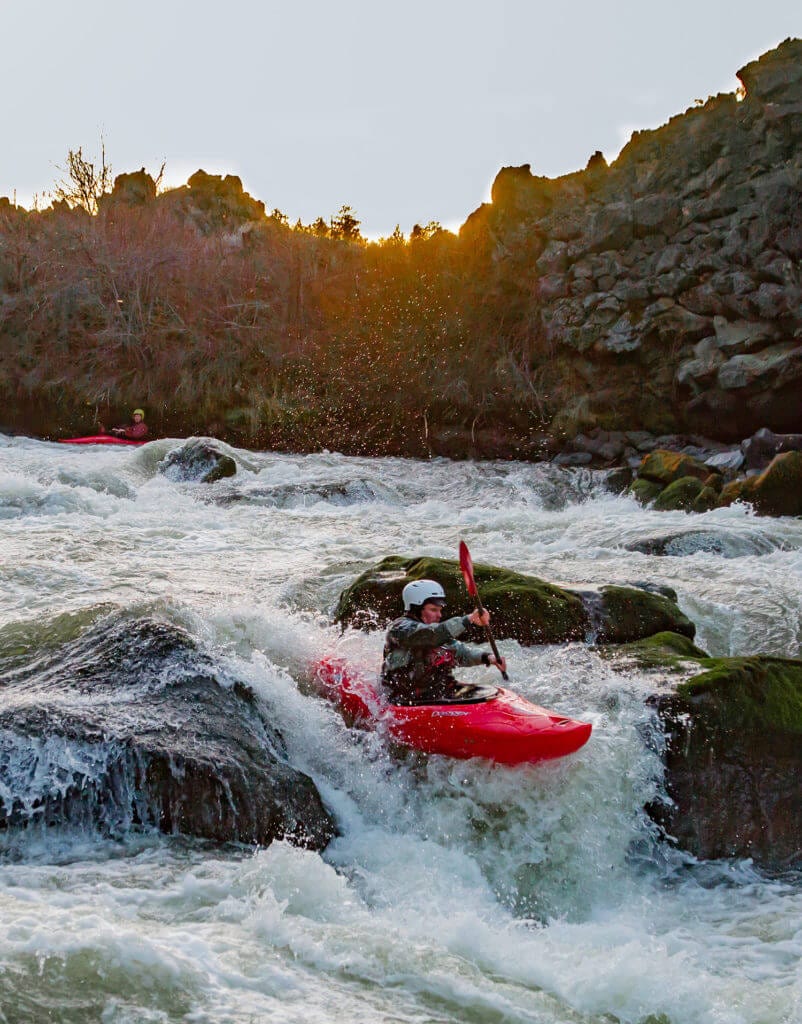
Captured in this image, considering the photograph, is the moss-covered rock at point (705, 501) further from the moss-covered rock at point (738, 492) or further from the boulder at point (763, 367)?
the boulder at point (763, 367)

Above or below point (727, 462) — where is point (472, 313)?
above

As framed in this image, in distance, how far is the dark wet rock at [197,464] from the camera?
45.0 ft

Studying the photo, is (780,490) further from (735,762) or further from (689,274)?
(689,274)

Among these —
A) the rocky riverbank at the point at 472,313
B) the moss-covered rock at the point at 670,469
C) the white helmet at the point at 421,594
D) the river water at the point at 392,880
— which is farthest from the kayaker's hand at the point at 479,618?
the rocky riverbank at the point at 472,313

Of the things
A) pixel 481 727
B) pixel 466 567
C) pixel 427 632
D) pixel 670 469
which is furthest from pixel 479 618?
pixel 670 469

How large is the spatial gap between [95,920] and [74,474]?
10.3 metres

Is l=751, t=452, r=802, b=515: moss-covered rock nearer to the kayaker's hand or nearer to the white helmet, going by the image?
the kayaker's hand

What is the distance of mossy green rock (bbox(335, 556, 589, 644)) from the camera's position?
21.0 feet

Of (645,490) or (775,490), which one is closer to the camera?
(775,490)

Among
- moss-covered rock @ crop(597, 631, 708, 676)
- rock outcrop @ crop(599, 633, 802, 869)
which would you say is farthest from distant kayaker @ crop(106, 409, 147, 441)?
rock outcrop @ crop(599, 633, 802, 869)

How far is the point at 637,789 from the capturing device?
188 inches

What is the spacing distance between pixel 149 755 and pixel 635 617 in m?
3.34

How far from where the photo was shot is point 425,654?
16.9 ft

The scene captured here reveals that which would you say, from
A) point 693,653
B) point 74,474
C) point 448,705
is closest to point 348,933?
point 448,705
